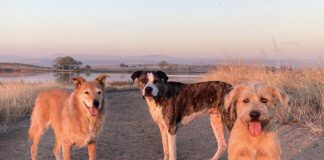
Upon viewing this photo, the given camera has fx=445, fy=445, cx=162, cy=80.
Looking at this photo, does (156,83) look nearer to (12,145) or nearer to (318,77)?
(12,145)

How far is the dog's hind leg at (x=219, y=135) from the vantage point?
8556mm

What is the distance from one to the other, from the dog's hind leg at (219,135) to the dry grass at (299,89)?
4.35 feet

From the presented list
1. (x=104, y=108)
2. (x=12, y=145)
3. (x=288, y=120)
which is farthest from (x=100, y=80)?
(x=288, y=120)

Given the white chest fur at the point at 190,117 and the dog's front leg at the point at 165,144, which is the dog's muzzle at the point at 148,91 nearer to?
the dog's front leg at the point at 165,144

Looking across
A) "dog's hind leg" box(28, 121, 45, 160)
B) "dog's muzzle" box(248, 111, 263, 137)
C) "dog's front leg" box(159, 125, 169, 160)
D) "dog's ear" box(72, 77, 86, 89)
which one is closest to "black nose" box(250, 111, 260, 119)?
"dog's muzzle" box(248, 111, 263, 137)

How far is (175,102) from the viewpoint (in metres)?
8.77

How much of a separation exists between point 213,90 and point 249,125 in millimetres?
3475

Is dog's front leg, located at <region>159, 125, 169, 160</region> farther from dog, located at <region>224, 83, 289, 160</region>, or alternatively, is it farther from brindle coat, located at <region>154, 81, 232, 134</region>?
dog, located at <region>224, 83, 289, 160</region>

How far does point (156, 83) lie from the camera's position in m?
8.64

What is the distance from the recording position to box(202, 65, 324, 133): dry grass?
9.91 meters

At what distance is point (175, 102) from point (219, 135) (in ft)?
3.81

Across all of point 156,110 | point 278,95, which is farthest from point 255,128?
point 156,110

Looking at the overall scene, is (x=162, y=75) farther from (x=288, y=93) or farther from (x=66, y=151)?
(x=288, y=93)

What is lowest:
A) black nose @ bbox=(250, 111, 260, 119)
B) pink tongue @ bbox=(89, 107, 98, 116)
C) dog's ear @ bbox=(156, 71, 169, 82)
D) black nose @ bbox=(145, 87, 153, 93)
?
pink tongue @ bbox=(89, 107, 98, 116)
